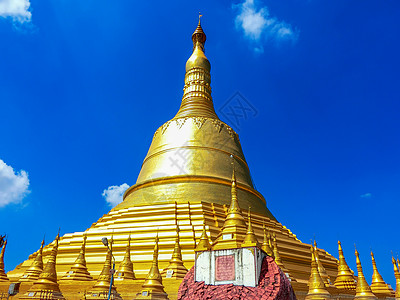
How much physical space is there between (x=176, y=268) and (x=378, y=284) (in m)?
8.37

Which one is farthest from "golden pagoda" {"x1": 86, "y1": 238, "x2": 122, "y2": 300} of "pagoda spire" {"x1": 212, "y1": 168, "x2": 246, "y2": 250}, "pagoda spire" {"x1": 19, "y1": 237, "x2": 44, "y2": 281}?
"pagoda spire" {"x1": 212, "y1": 168, "x2": 246, "y2": 250}

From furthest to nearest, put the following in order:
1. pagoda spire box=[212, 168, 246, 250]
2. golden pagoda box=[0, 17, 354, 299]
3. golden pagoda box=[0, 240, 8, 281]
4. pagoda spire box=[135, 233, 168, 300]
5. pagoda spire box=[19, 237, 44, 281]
A: golden pagoda box=[0, 240, 8, 281], golden pagoda box=[0, 17, 354, 299], pagoda spire box=[19, 237, 44, 281], pagoda spire box=[135, 233, 168, 300], pagoda spire box=[212, 168, 246, 250]

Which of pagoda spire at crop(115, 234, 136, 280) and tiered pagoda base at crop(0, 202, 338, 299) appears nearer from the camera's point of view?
pagoda spire at crop(115, 234, 136, 280)

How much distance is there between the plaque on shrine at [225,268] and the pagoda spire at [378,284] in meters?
9.18

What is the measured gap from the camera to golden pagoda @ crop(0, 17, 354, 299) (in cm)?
1358

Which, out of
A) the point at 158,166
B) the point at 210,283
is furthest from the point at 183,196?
the point at 210,283

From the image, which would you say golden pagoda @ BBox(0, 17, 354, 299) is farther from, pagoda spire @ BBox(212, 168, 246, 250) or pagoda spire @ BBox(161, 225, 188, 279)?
pagoda spire @ BBox(161, 225, 188, 279)

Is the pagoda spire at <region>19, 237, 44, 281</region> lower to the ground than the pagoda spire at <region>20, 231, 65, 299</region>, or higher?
higher

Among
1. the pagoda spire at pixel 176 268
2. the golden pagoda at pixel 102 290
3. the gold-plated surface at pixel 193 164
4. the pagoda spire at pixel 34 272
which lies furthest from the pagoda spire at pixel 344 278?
the pagoda spire at pixel 34 272

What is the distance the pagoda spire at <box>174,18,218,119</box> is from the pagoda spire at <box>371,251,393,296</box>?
→ 46.8 ft

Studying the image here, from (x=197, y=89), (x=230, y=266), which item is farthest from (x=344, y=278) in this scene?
(x=197, y=89)

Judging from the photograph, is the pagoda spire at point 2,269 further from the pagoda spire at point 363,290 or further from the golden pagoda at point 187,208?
the pagoda spire at point 363,290

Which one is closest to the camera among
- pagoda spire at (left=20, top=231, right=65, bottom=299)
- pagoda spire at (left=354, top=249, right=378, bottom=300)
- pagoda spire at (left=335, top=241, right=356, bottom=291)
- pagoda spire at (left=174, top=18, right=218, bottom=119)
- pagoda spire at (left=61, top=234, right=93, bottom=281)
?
pagoda spire at (left=354, top=249, right=378, bottom=300)

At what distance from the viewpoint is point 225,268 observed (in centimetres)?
743
